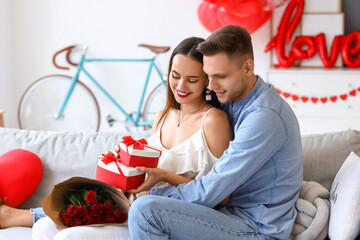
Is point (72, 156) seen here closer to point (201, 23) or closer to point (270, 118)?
point (270, 118)

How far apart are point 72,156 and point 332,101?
232cm

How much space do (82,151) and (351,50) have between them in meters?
2.62

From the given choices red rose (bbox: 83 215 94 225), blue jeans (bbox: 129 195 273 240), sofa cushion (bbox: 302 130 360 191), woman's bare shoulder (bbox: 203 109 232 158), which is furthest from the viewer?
sofa cushion (bbox: 302 130 360 191)

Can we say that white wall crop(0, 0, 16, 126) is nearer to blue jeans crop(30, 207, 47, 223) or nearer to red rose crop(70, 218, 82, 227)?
blue jeans crop(30, 207, 47, 223)

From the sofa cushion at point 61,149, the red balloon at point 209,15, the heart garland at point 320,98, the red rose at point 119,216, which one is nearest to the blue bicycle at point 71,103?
the red balloon at point 209,15

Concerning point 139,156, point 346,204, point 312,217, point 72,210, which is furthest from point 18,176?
point 346,204

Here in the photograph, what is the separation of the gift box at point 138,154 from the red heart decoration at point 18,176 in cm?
60

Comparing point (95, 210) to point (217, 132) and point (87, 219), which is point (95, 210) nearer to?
point (87, 219)

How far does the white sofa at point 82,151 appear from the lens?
2035 mm

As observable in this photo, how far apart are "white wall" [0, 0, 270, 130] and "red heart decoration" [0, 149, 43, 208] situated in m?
2.26

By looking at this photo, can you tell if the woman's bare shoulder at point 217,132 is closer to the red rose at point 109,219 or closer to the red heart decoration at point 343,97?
the red rose at point 109,219

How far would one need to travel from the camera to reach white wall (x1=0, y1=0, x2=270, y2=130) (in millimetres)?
4281

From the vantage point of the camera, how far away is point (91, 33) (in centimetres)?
437

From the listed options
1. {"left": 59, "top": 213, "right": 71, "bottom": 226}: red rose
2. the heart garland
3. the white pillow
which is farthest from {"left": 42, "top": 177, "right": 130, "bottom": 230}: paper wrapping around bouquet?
the heart garland
